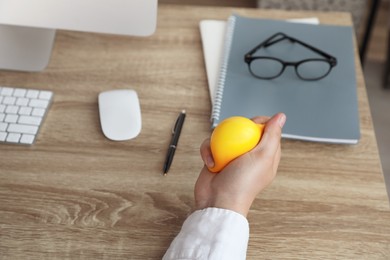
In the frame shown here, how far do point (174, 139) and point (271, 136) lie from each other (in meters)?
0.18

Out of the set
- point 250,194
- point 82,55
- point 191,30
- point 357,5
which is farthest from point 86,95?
point 357,5

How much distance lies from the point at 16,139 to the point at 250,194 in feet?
1.31

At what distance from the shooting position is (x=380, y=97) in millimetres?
1788

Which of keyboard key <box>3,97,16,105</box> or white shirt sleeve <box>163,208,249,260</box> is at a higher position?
white shirt sleeve <box>163,208,249,260</box>

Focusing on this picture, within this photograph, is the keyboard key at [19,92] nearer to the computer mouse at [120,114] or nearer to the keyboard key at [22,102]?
the keyboard key at [22,102]

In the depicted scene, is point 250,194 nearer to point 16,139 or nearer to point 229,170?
point 229,170

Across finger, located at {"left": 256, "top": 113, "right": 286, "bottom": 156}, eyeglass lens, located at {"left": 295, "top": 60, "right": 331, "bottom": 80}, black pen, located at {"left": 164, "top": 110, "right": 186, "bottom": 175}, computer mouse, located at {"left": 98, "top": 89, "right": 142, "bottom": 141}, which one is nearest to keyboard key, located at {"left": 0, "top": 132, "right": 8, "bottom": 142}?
computer mouse, located at {"left": 98, "top": 89, "right": 142, "bottom": 141}

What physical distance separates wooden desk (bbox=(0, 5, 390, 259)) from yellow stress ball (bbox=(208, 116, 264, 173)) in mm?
96

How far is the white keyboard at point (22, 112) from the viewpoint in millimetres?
820

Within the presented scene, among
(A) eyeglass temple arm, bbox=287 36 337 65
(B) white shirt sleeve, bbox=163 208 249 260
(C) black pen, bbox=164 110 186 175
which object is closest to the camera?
(B) white shirt sleeve, bbox=163 208 249 260

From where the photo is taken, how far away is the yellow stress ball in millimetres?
687

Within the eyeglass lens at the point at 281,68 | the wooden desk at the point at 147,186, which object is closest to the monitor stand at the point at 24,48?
the wooden desk at the point at 147,186

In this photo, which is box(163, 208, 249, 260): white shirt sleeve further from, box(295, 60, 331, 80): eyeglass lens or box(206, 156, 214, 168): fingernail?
box(295, 60, 331, 80): eyeglass lens

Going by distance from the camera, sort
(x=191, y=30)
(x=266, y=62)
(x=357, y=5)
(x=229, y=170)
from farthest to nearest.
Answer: (x=357, y=5) → (x=191, y=30) → (x=266, y=62) → (x=229, y=170)
